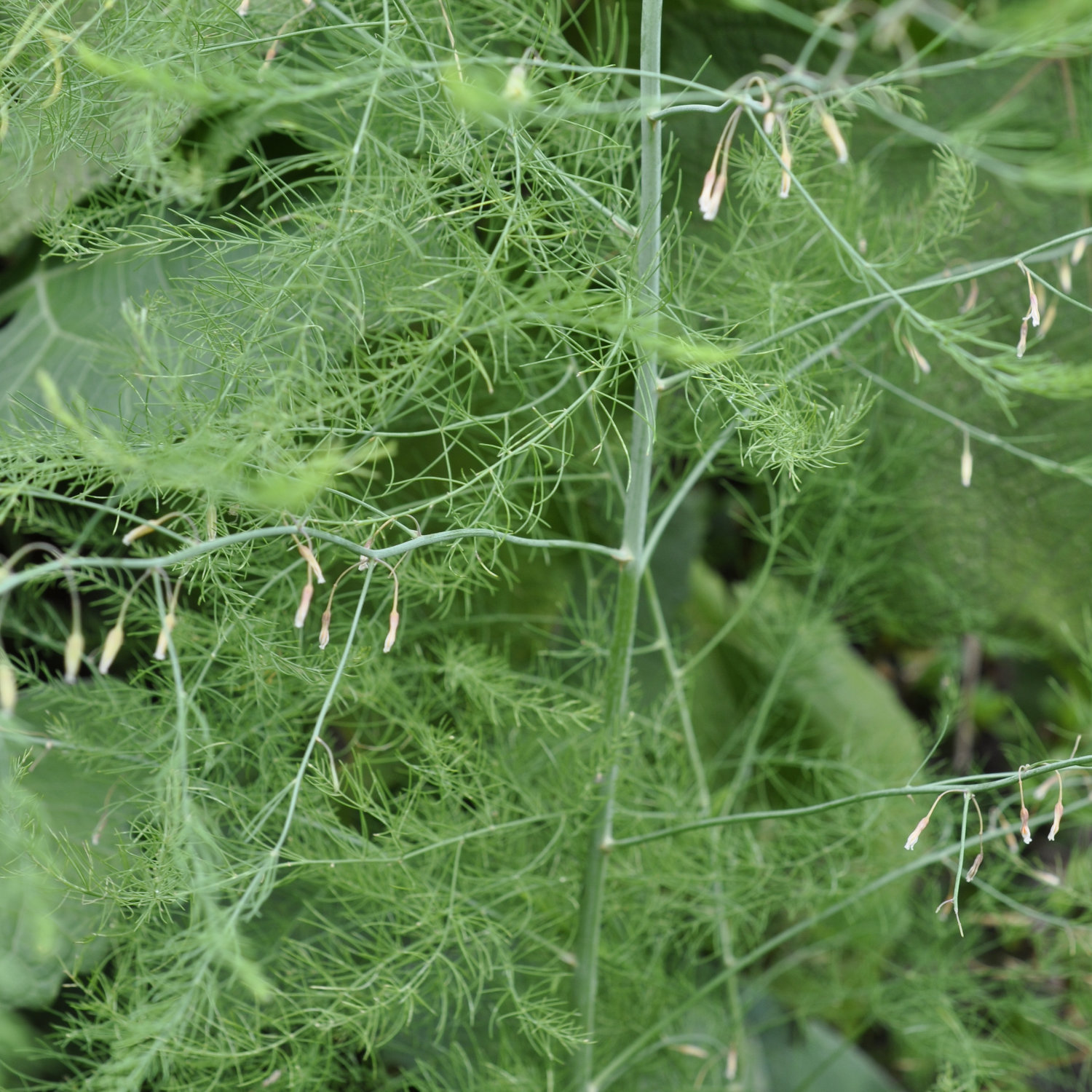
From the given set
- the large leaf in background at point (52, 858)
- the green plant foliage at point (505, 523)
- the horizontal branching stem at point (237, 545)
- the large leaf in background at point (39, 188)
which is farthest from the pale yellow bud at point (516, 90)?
the large leaf in background at point (39, 188)

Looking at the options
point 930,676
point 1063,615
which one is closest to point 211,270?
point 1063,615

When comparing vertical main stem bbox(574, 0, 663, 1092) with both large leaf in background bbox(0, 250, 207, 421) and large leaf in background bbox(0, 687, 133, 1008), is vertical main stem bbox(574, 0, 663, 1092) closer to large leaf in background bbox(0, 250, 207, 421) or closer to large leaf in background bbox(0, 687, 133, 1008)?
large leaf in background bbox(0, 687, 133, 1008)

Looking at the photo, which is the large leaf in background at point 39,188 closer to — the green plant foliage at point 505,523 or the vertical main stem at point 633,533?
the green plant foliage at point 505,523

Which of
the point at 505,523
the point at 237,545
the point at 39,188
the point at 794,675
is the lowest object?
the point at 794,675

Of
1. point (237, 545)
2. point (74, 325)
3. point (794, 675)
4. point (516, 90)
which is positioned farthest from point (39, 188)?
point (794, 675)

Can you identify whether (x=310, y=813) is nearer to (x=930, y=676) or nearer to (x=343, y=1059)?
(x=343, y=1059)

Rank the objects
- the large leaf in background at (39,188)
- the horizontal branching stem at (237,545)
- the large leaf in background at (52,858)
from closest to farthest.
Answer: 1. the horizontal branching stem at (237,545)
2. the large leaf in background at (52,858)
3. the large leaf in background at (39,188)

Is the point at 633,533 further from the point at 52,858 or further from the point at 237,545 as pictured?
the point at 52,858

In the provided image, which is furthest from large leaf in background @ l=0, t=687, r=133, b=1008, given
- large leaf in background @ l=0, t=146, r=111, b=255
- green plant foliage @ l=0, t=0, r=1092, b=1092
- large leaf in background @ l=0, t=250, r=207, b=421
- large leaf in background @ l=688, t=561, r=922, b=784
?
large leaf in background @ l=688, t=561, r=922, b=784
